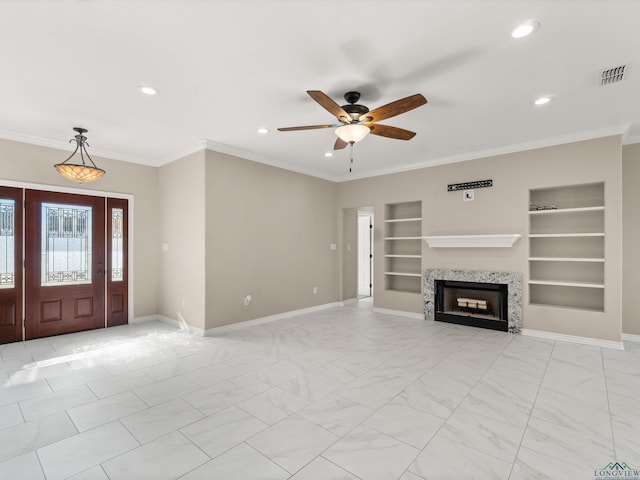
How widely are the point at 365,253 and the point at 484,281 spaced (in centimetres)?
426

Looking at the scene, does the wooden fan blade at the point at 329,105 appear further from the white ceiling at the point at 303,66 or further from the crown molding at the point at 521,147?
the crown molding at the point at 521,147

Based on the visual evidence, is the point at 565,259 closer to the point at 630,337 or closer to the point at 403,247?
the point at 630,337

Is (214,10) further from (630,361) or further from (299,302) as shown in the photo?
(630,361)

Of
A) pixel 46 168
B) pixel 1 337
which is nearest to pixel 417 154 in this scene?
pixel 46 168

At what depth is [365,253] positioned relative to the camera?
913cm

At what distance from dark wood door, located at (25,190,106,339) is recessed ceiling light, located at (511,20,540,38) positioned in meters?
5.83

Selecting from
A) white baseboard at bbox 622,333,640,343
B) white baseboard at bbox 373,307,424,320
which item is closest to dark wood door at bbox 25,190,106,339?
white baseboard at bbox 373,307,424,320

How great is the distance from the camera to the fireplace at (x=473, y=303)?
16.5ft

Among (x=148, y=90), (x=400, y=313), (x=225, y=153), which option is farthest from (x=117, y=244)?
(x=400, y=313)

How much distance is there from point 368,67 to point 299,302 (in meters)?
4.43

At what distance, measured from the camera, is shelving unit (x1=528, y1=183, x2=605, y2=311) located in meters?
4.50

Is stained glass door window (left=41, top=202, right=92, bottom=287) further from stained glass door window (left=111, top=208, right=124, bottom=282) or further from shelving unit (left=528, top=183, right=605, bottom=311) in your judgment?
shelving unit (left=528, top=183, right=605, bottom=311)

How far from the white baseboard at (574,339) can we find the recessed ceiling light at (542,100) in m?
3.18

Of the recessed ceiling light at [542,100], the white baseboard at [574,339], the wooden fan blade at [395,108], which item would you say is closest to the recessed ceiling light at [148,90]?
the wooden fan blade at [395,108]
